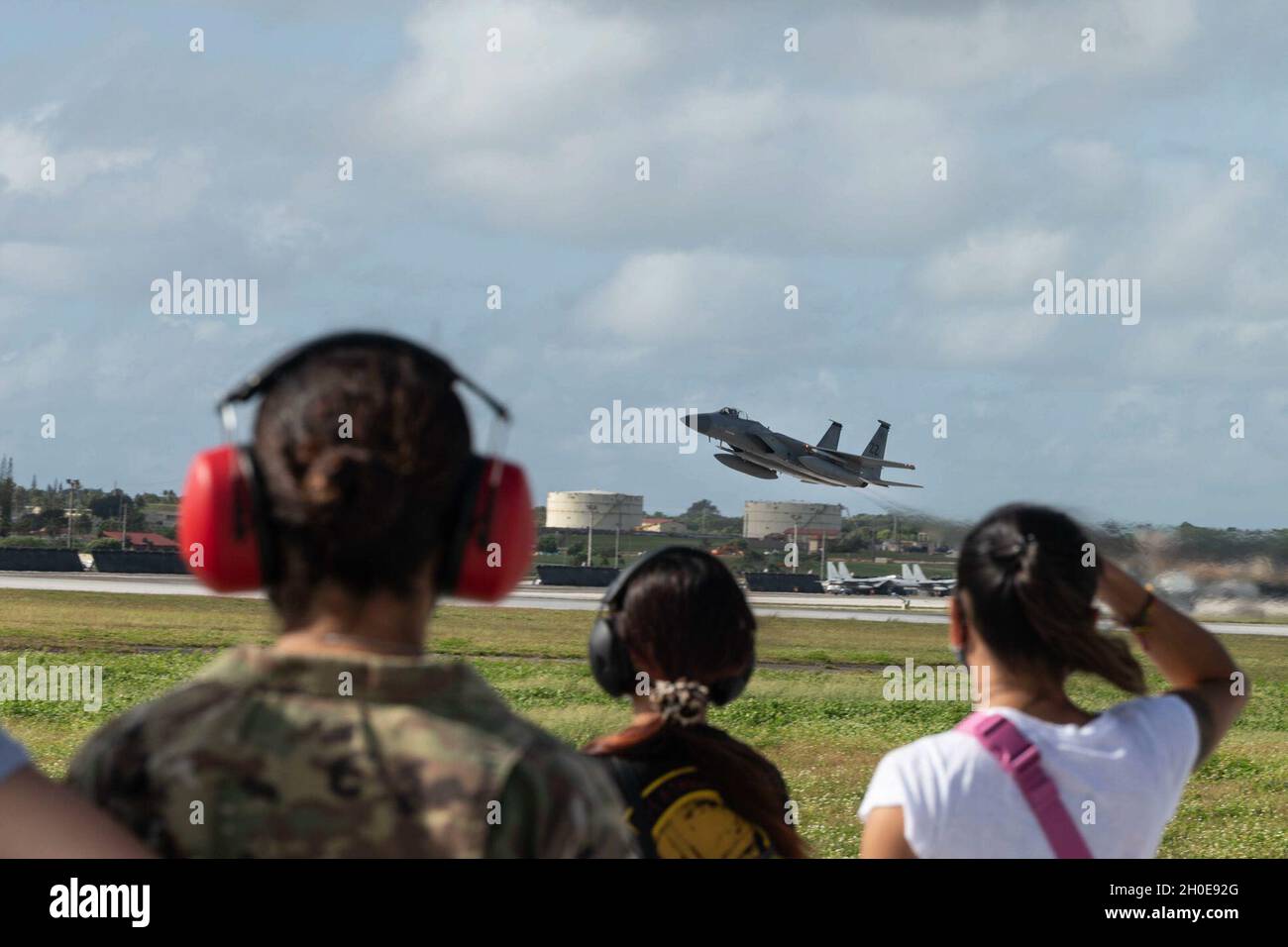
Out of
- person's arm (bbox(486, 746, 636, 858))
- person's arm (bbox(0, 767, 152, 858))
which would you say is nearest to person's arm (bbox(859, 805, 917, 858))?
person's arm (bbox(486, 746, 636, 858))

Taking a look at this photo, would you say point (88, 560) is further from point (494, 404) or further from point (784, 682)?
point (494, 404)

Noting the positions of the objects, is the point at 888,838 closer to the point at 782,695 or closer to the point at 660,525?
the point at 782,695

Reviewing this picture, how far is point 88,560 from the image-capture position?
216 ft

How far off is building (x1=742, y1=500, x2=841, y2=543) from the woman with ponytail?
3741 inches

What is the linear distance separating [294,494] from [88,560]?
6940 cm

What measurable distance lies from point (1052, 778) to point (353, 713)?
1822 millimetres

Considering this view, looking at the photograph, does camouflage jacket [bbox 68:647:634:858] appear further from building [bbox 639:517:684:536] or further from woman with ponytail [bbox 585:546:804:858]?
building [bbox 639:517:684:536]

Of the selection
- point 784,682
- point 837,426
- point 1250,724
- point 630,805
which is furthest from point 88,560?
point 630,805

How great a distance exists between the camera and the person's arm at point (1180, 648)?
3.66 meters

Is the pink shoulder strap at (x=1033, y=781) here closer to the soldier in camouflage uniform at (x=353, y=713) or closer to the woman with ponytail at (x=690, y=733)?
the woman with ponytail at (x=690, y=733)

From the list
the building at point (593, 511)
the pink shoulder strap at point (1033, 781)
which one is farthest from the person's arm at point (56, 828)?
the building at point (593, 511)

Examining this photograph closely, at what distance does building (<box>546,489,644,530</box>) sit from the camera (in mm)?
101875
